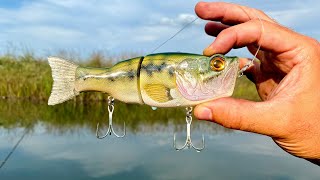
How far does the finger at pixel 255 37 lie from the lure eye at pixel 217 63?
0.09 metres

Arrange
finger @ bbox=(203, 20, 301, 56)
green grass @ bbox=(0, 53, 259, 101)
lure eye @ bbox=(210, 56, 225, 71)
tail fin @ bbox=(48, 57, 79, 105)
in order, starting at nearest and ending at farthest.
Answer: lure eye @ bbox=(210, 56, 225, 71) → finger @ bbox=(203, 20, 301, 56) → tail fin @ bbox=(48, 57, 79, 105) → green grass @ bbox=(0, 53, 259, 101)

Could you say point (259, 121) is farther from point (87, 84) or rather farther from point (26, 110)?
point (26, 110)

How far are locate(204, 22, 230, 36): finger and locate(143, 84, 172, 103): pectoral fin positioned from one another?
1.19 metres

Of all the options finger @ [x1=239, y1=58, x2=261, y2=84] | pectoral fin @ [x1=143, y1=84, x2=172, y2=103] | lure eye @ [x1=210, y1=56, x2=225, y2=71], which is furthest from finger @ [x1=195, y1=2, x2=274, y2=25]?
pectoral fin @ [x1=143, y1=84, x2=172, y2=103]

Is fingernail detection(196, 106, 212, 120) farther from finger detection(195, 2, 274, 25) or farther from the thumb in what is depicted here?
finger detection(195, 2, 274, 25)

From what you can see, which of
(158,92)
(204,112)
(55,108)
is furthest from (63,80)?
(55,108)

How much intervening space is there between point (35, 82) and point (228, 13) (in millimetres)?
14537

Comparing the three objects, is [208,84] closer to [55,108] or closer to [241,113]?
[241,113]

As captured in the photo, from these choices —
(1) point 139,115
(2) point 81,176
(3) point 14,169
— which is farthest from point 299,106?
(1) point 139,115

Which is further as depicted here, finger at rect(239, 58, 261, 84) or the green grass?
the green grass

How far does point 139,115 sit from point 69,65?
1183cm

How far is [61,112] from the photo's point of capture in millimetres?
15320

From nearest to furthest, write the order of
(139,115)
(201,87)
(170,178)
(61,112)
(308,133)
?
(201,87)
(308,133)
(170,178)
(139,115)
(61,112)

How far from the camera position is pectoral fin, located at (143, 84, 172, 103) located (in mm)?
2330
